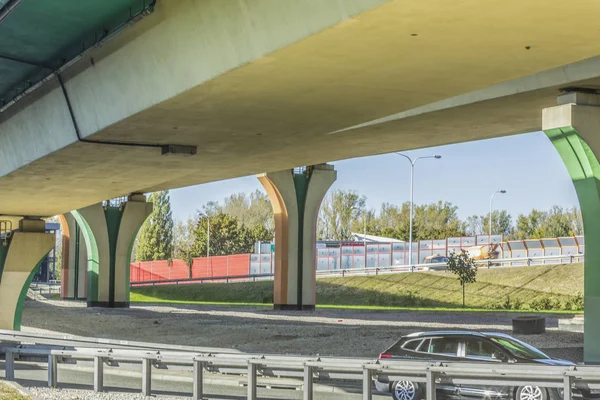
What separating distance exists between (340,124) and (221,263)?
7595 centimetres

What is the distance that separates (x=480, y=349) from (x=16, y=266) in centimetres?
2117

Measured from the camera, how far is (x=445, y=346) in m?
16.4

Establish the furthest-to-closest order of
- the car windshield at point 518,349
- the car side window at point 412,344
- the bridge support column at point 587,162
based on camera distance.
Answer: the bridge support column at point 587,162 → the car side window at point 412,344 → the car windshield at point 518,349

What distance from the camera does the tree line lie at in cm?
11006

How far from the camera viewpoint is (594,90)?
21.8 metres

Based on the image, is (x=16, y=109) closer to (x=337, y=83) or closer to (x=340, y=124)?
(x=340, y=124)

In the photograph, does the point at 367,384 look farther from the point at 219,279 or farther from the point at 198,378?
the point at 219,279

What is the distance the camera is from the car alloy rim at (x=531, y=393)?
47.2 ft

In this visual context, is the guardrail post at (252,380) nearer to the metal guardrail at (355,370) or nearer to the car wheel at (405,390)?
the metal guardrail at (355,370)

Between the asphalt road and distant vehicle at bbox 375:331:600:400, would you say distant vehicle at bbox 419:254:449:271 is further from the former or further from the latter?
distant vehicle at bbox 375:331:600:400

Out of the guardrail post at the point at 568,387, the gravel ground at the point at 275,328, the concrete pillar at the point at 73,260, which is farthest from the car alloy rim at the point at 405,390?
the concrete pillar at the point at 73,260

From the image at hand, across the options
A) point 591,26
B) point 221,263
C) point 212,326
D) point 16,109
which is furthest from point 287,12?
point 221,263

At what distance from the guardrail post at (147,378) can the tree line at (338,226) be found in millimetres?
78174

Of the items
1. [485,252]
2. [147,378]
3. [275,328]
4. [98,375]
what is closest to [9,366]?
[98,375]
